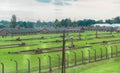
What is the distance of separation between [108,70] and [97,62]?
11.4ft

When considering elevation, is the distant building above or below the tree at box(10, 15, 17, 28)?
below

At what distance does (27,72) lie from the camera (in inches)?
758

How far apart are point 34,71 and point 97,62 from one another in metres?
6.97

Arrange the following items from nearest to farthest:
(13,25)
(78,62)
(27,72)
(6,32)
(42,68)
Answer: (27,72)
(42,68)
(78,62)
(6,32)
(13,25)

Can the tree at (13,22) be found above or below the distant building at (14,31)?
above

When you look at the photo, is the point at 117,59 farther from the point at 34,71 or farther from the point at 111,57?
the point at 34,71

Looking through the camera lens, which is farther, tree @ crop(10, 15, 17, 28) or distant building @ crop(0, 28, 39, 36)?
tree @ crop(10, 15, 17, 28)

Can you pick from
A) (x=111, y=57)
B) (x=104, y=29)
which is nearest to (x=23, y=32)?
(x=104, y=29)

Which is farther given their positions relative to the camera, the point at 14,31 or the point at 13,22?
the point at 13,22

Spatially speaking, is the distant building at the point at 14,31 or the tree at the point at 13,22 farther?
the tree at the point at 13,22

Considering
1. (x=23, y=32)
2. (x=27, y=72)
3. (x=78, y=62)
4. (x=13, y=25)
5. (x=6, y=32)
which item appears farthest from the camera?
(x=13, y=25)

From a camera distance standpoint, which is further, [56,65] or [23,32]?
[23,32]

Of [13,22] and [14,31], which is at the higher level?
[13,22]

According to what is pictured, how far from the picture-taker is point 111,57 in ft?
90.0
